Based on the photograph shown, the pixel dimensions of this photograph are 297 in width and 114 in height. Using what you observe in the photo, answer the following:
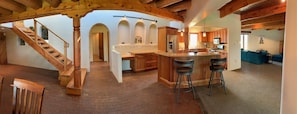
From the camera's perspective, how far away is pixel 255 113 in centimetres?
340

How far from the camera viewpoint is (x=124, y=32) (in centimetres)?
940

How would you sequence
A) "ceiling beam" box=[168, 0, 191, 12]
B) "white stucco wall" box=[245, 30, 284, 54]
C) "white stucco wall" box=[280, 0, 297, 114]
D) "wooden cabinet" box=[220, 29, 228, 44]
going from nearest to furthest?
"white stucco wall" box=[280, 0, 297, 114] < "ceiling beam" box=[168, 0, 191, 12] < "wooden cabinet" box=[220, 29, 228, 44] < "white stucco wall" box=[245, 30, 284, 54]

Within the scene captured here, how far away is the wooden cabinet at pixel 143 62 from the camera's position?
7897mm

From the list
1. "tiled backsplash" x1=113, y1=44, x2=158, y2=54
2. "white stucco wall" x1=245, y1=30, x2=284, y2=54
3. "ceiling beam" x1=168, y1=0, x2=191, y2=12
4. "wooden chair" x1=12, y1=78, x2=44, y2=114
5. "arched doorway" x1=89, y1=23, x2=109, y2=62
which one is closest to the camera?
"wooden chair" x1=12, y1=78, x2=44, y2=114

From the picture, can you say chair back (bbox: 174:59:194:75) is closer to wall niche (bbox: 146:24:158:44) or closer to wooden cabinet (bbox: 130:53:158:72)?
wooden cabinet (bbox: 130:53:158:72)

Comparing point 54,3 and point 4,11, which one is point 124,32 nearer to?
point 4,11

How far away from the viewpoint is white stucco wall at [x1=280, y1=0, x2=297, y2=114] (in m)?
1.33

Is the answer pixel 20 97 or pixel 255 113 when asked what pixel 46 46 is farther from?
pixel 255 113

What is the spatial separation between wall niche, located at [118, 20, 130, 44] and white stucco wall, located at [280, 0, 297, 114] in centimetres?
815

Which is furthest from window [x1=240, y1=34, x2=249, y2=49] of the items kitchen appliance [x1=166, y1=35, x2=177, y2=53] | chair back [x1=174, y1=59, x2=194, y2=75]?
chair back [x1=174, y1=59, x2=194, y2=75]

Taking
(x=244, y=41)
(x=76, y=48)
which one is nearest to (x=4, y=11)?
(x=76, y=48)

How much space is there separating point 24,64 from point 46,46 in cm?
310

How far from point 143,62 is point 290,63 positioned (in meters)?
6.82

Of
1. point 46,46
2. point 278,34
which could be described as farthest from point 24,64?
point 278,34
